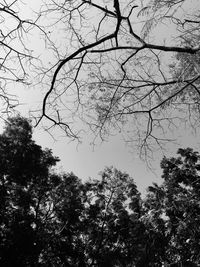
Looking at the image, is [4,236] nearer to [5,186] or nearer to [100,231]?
[5,186]

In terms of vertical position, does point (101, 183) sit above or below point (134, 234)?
above

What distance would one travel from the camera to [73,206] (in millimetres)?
22516

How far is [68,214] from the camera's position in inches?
875

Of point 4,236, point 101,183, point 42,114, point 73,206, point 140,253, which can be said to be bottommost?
point 42,114

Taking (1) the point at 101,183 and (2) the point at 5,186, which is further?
(1) the point at 101,183

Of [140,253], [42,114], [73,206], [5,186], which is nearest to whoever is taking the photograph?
[42,114]

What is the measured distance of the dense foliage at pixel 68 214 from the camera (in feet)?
57.9

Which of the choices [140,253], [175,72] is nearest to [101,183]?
[140,253]

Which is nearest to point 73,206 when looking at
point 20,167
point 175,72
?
point 20,167

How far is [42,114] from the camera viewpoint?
4.98 metres

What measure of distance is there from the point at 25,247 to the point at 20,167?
5.35m

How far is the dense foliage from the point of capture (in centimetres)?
1766

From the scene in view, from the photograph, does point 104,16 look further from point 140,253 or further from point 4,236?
point 140,253

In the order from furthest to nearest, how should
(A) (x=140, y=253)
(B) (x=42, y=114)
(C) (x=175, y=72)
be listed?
(A) (x=140, y=253), (C) (x=175, y=72), (B) (x=42, y=114)
